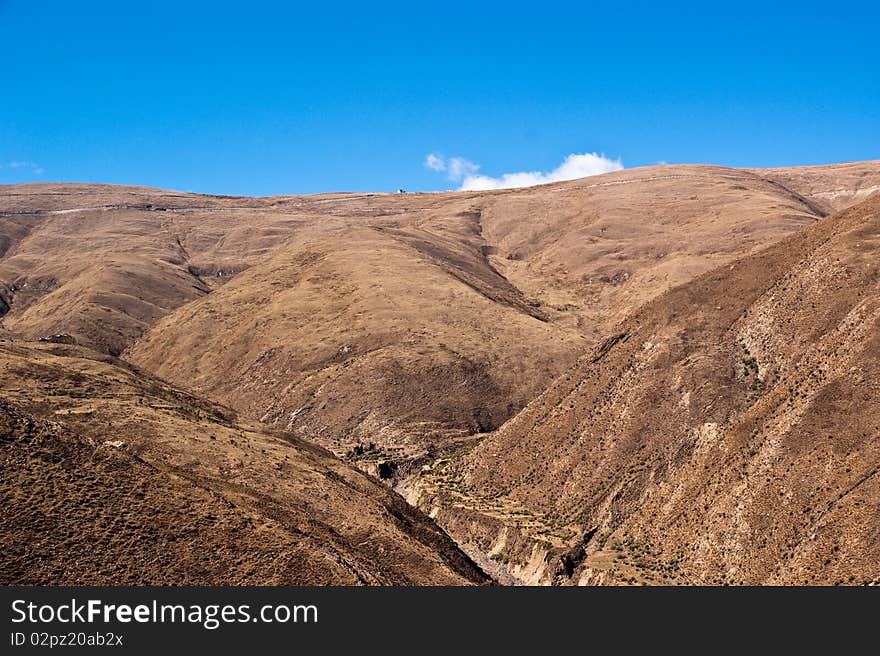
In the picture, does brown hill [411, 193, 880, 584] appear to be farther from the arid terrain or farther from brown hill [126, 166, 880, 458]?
brown hill [126, 166, 880, 458]

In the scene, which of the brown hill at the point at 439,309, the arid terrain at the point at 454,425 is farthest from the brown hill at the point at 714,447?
the brown hill at the point at 439,309

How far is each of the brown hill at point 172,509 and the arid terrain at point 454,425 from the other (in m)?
0.12

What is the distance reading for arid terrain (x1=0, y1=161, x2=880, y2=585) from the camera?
34.0 m

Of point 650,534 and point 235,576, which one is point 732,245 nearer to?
point 650,534

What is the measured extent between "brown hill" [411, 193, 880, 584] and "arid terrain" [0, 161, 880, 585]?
17 centimetres

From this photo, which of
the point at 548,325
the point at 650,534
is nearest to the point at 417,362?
the point at 548,325

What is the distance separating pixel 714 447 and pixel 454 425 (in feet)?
117

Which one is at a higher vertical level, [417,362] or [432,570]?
[417,362]

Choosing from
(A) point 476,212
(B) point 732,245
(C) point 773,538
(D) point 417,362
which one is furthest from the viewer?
(A) point 476,212

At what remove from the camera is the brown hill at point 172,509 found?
3094 cm

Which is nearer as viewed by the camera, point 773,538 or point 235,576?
point 235,576

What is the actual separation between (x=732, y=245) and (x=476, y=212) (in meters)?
69.2

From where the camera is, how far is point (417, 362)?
91.7 metres

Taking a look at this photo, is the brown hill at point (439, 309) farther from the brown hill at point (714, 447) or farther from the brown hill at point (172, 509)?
the brown hill at point (172, 509)
